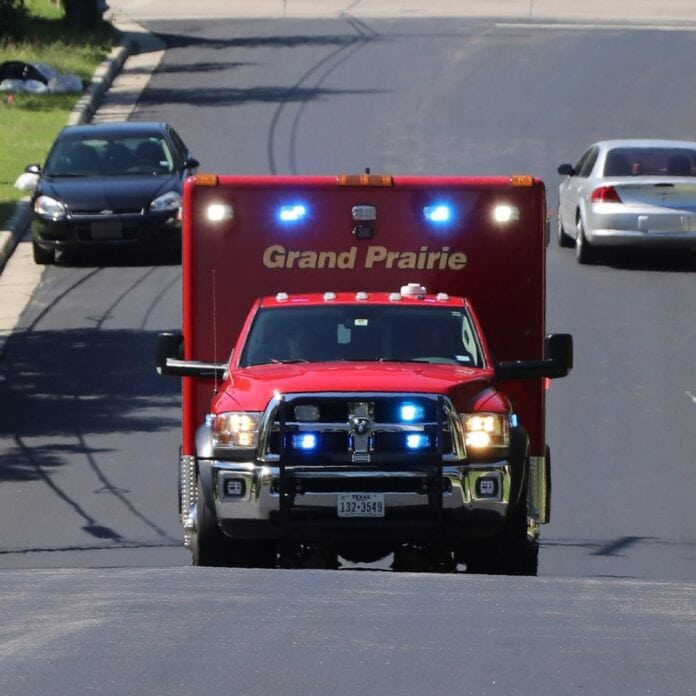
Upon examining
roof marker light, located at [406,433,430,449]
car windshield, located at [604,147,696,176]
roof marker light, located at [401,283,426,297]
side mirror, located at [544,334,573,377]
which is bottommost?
roof marker light, located at [406,433,430,449]

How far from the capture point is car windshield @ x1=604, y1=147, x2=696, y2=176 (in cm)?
2672

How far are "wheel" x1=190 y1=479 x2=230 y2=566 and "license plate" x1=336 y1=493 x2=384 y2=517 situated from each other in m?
0.80

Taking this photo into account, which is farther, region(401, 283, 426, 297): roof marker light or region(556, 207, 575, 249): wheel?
region(556, 207, 575, 249): wheel

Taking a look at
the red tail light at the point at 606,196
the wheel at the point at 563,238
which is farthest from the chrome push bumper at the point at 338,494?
the wheel at the point at 563,238

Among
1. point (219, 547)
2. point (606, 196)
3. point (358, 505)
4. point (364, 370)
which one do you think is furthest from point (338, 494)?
point (606, 196)

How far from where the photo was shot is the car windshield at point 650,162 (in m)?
26.7

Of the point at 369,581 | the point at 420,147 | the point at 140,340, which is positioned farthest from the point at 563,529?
the point at 420,147

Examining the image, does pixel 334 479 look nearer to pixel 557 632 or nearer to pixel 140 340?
pixel 557 632

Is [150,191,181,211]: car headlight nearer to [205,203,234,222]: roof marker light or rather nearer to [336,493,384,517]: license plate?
[205,203,234,222]: roof marker light

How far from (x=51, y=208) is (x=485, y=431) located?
14.9m

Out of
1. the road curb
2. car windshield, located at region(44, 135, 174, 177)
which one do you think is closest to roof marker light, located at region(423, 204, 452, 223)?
the road curb

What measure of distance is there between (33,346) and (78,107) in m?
14.4

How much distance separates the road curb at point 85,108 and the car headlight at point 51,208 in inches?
39.1

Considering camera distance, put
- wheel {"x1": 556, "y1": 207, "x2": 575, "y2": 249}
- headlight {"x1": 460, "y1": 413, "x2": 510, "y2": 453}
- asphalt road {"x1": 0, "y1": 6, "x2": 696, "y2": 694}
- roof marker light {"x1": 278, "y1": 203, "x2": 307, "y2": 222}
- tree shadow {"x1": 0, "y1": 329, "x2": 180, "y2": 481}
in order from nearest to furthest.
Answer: asphalt road {"x1": 0, "y1": 6, "x2": 696, "y2": 694} → headlight {"x1": 460, "y1": 413, "x2": 510, "y2": 453} → roof marker light {"x1": 278, "y1": 203, "x2": 307, "y2": 222} → tree shadow {"x1": 0, "y1": 329, "x2": 180, "y2": 481} → wheel {"x1": 556, "y1": 207, "x2": 575, "y2": 249}
